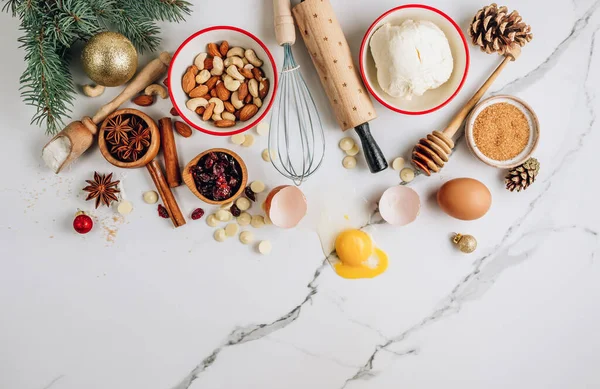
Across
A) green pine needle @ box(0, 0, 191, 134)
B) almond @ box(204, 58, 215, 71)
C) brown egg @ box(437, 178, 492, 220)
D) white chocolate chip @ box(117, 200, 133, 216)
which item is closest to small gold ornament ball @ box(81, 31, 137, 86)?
green pine needle @ box(0, 0, 191, 134)

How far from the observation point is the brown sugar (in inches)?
32.7

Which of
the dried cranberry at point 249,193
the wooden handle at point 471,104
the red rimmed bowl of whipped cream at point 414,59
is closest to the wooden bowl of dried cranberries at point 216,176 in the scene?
the dried cranberry at point 249,193

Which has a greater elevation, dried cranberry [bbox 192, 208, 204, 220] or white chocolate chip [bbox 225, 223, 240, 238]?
dried cranberry [bbox 192, 208, 204, 220]

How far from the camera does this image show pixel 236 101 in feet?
2.66

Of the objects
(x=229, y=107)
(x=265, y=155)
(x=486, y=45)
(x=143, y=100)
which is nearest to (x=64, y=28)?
(x=143, y=100)

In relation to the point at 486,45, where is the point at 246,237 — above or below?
below

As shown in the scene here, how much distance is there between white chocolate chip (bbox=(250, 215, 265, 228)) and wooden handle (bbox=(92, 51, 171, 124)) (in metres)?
0.32

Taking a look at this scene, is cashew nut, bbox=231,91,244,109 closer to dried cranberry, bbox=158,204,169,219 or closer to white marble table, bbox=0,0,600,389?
white marble table, bbox=0,0,600,389

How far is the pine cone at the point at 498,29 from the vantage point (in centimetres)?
81

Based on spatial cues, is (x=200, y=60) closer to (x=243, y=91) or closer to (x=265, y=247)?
(x=243, y=91)

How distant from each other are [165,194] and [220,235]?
127mm

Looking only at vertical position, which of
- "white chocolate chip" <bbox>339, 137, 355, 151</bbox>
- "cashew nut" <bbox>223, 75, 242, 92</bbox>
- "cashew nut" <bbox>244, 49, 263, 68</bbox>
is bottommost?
"white chocolate chip" <bbox>339, 137, 355, 151</bbox>

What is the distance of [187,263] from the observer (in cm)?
88

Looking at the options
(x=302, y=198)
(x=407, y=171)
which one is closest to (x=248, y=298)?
(x=302, y=198)
